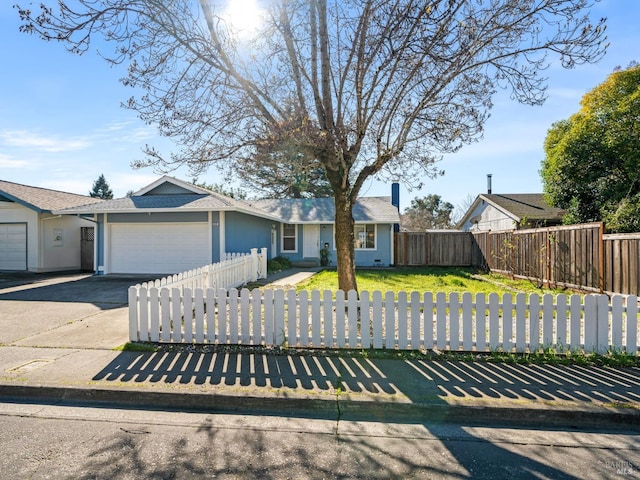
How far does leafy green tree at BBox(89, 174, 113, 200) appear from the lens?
54.2 metres

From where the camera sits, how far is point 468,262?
18.2 meters

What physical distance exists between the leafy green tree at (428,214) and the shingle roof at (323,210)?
20.3m

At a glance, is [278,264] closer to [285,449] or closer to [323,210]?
[323,210]

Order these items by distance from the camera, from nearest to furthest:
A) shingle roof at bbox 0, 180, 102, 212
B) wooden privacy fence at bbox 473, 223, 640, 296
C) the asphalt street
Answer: the asphalt street
wooden privacy fence at bbox 473, 223, 640, 296
shingle roof at bbox 0, 180, 102, 212

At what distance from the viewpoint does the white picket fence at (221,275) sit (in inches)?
258

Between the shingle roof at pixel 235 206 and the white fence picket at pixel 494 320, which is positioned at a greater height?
the shingle roof at pixel 235 206

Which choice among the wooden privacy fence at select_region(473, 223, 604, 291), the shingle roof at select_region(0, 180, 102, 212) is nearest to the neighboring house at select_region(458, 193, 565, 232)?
the wooden privacy fence at select_region(473, 223, 604, 291)

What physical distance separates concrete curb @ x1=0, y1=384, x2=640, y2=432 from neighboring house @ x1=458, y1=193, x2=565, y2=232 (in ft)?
51.6

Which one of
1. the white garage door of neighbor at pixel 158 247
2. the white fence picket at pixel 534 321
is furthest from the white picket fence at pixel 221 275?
the white fence picket at pixel 534 321

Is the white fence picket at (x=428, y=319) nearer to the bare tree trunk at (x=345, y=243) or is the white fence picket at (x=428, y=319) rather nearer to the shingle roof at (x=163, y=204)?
the bare tree trunk at (x=345, y=243)

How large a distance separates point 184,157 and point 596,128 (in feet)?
51.5

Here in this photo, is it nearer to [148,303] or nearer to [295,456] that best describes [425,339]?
[295,456]

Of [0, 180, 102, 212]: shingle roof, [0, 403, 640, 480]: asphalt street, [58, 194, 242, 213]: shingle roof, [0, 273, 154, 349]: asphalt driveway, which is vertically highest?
[0, 180, 102, 212]: shingle roof

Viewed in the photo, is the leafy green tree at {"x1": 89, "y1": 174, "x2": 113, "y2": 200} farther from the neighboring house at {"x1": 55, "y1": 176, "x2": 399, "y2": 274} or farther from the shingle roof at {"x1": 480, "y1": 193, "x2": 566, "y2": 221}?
the shingle roof at {"x1": 480, "y1": 193, "x2": 566, "y2": 221}
